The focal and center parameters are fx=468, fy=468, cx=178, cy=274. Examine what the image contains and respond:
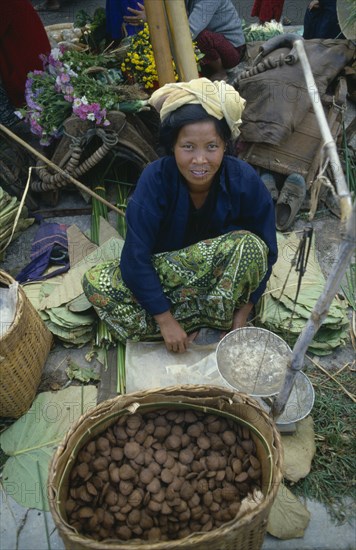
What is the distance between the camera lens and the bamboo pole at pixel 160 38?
2.45 m

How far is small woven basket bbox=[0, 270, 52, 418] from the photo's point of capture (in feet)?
6.35

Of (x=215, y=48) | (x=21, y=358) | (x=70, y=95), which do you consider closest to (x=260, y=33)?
(x=215, y=48)

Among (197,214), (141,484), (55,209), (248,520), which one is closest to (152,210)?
(197,214)

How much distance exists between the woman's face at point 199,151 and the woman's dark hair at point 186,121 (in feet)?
0.05

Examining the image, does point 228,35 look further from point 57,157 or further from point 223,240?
point 223,240

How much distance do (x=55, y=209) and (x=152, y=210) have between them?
147cm

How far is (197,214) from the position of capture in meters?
2.20

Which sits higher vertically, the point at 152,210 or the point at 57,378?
the point at 152,210

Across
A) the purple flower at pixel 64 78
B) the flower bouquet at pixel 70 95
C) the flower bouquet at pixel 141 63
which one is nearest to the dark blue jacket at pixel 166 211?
the flower bouquet at pixel 70 95

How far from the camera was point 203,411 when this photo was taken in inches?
71.8

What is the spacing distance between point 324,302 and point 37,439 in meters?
1.43

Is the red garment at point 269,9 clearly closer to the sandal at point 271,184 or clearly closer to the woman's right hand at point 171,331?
the sandal at point 271,184

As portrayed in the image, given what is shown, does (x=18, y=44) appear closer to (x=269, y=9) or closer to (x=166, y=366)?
(x=166, y=366)

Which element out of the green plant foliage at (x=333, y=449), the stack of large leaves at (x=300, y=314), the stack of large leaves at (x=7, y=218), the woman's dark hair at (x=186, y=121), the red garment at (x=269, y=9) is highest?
the woman's dark hair at (x=186, y=121)
